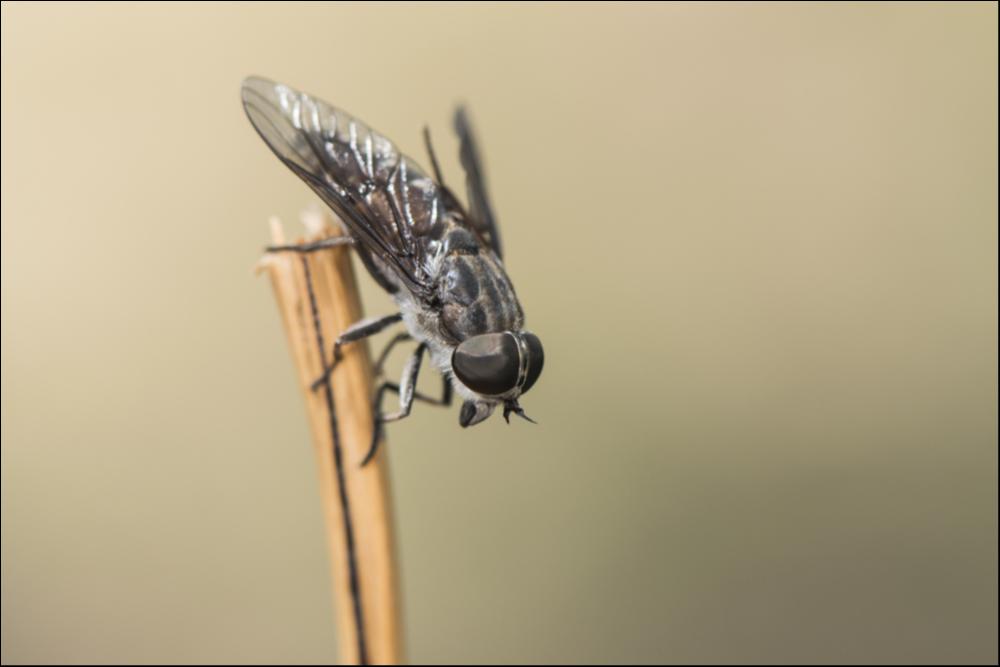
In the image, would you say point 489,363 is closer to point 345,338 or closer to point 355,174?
point 345,338

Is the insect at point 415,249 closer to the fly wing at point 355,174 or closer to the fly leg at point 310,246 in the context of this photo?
the fly wing at point 355,174

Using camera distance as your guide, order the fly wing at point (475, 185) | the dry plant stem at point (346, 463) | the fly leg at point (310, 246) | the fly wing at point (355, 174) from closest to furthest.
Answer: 1. the dry plant stem at point (346, 463)
2. the fly leg at point (310, 246)
3. the fly wing at point (355, 174)
4. the fly wing at point (475, 185)

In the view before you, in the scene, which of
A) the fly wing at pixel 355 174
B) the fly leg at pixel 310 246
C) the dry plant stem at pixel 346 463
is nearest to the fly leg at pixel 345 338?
the dry plant stem at pixel 346 463

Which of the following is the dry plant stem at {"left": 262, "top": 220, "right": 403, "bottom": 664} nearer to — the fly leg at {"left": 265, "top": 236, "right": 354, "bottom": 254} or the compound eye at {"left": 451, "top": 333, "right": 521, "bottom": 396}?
the fly leg at {"left": 265, "top": 236, "right": 354, "bottom": 254}

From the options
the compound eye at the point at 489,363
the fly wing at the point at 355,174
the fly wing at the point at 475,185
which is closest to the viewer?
the compound eye at the point at 489,363

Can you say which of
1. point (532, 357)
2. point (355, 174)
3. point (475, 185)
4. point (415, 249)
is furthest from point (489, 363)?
point (475, 185)

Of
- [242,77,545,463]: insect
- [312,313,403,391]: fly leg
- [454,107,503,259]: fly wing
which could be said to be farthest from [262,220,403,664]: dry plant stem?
[454,107,503,259]: fly wing

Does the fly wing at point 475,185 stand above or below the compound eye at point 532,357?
above
